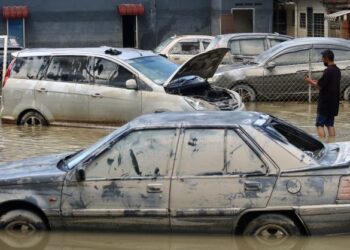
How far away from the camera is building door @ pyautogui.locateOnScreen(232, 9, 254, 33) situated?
106 ft

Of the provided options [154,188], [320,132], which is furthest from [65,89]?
[154,188]

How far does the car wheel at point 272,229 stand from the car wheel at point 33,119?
24.5 feet

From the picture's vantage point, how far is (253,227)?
6.70 metres

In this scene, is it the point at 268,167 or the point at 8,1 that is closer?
the point at 268,167

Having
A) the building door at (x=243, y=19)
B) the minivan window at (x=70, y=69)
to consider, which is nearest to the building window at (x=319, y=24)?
the building door at (x=243, y=19)

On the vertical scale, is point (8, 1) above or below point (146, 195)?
above

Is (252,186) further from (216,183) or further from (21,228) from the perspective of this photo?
(21,228)

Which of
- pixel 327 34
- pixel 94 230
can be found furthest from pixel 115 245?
pixel 327 34

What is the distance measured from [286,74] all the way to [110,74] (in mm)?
5308

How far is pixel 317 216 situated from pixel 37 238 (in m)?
2.64

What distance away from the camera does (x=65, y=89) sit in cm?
1306

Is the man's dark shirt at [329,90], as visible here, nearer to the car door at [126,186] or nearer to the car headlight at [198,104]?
the car headlight at [198,104]

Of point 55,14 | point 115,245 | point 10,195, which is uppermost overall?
point 55,14

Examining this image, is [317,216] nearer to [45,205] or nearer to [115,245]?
[115,245]
